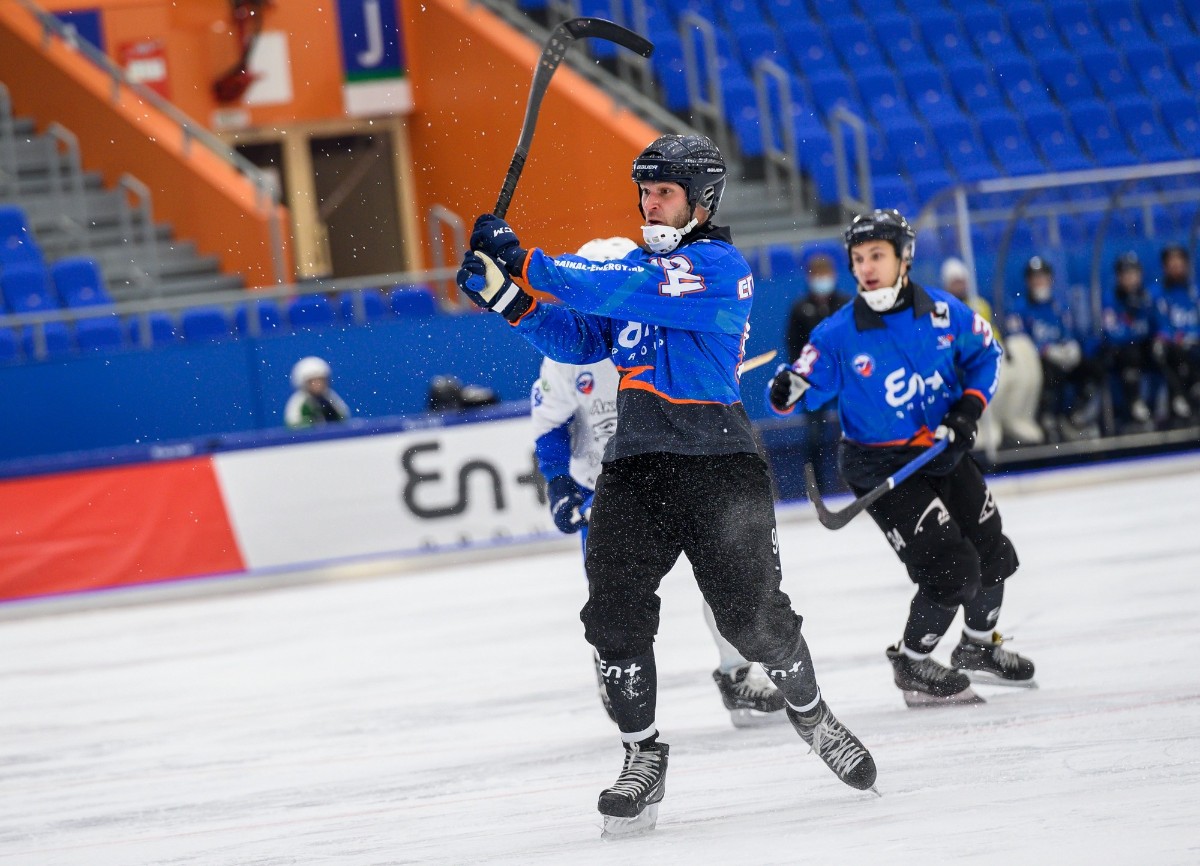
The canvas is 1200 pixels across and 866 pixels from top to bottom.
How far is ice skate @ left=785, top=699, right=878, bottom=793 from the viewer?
413cm

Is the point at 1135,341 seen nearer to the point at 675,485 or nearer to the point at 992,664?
the point at 992,664

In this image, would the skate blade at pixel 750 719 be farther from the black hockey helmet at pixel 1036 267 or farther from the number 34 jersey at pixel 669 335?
the black hockey helmet at pixel 1036 267

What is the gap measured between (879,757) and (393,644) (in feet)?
12.6

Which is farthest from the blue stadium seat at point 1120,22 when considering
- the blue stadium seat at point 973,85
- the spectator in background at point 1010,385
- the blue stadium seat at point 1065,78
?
the spectator in background at point 1010,385

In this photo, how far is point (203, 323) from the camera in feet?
41.8

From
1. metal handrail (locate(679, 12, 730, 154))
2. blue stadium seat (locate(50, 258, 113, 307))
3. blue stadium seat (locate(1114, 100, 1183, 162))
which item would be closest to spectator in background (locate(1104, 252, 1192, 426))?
metal handrail (locate(679, 12, 730, 154))

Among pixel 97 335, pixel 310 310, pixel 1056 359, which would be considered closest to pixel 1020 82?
pixel 1056 359

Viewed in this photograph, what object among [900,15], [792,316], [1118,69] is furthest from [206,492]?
[1118,69]

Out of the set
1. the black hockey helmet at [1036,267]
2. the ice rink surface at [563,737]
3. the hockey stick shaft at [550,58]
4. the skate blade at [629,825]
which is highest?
the hockey stick shaft at [550,58]

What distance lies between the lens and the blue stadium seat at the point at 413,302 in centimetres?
1285

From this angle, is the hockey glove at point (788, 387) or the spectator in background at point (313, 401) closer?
the hockey glove at point (788, 387)

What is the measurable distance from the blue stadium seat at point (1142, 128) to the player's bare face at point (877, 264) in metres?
12.7

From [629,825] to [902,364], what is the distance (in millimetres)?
2005

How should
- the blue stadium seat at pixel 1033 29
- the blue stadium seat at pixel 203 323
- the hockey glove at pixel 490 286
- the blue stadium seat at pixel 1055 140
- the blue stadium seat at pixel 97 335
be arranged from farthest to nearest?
1. the blue stadium seat at pixel 1033 29
2. the blue stadium seat at pixel 1055 140
3. the blue stadium seat at pixel 203 323
4. the blue stadium seat at pixel 97 335
5. the hockey glove at pixel 490 286
